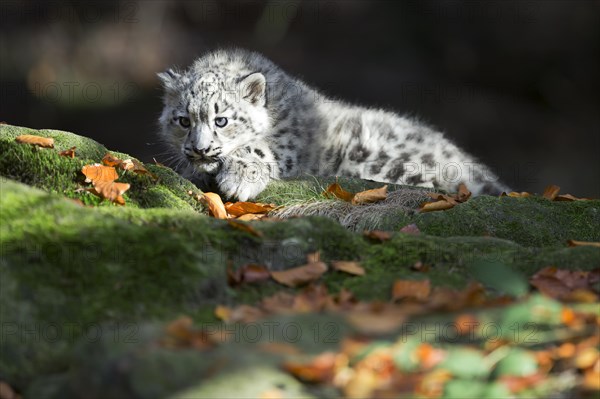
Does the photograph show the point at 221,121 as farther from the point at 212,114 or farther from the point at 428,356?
the point at 428,356

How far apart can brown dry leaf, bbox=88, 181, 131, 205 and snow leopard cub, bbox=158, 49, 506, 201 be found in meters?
1.75

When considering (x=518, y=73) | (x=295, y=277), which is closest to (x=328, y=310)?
(x=295, y=277)

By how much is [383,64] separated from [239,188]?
9.92 meters

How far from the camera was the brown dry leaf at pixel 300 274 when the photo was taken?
3.71 m

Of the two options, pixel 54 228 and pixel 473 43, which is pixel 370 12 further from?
pixel 54 228

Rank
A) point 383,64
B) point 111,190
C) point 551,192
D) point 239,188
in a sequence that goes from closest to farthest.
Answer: point 111,190, point 551,192, point 239,188, point 383,64

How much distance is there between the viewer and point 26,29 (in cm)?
1730

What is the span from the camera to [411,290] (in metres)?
3.60

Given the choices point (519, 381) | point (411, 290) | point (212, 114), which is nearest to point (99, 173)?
point (212, 114)

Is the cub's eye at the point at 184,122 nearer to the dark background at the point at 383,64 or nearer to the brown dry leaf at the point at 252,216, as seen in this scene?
the brown dry leaf at the point at 252,216

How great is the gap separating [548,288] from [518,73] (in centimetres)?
1221

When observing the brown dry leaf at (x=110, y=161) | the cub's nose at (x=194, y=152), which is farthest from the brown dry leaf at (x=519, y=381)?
the cub's nose at (x=194, y=152)

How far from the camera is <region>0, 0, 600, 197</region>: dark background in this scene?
47.5 feet

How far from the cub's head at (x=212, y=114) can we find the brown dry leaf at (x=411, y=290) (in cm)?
335
